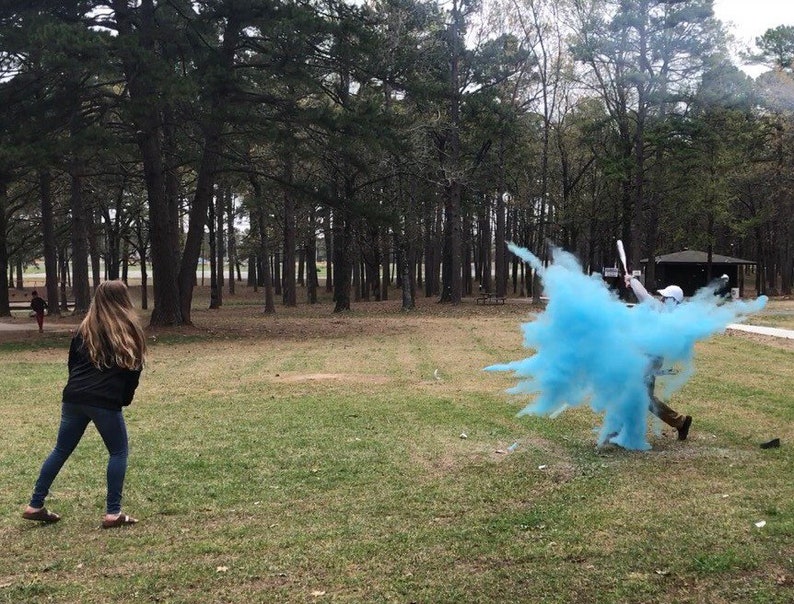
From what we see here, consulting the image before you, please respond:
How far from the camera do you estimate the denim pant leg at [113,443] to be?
5672 millimetres

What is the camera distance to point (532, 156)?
161 ft

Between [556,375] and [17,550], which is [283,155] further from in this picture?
[17,550]

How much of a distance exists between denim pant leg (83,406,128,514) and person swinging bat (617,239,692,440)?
4.94m

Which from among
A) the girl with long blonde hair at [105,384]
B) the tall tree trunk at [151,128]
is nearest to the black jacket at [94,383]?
the girl with long blonde hair at [105,384]

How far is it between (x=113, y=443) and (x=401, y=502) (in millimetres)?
2295

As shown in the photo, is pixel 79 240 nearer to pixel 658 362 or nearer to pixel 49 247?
pixel 49 247

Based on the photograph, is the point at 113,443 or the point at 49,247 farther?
the point at 49,247

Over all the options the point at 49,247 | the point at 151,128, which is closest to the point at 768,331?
the point at 151,128

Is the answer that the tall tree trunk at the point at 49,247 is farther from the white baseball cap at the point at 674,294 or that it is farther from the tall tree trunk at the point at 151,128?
the white baseball cap at the point at 674,294

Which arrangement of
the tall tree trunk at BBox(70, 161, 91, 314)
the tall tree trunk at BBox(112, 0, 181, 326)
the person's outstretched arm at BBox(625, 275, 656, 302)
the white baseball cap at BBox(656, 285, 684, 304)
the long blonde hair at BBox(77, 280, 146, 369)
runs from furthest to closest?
the tall tree trunk at BBox(70, 161, 91, 314) → the tall tree trunk at BBox(112, 0, 181, 326) → the white baseball cap at BBox(656, 285, 684, 304) → the person's outstretched arm at BBox(625, 275, 656, 302) → the long blonde hair at BBox(77, 280, 146, 369)

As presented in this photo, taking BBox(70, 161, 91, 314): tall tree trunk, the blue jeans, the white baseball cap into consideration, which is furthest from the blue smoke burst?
BBox(70, 161, 91, 314): tall tree trunk

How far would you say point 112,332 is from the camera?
18.6ft

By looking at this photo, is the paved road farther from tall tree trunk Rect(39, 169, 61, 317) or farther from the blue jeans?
tall tree trunk Rect(39, 169, 61, 317)

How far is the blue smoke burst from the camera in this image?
7348mm
